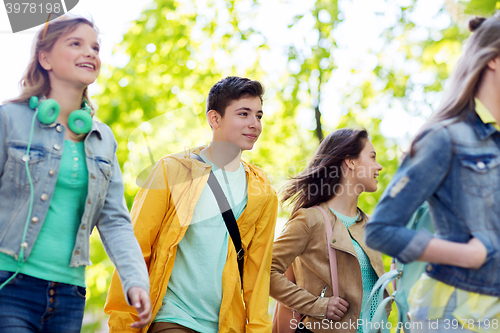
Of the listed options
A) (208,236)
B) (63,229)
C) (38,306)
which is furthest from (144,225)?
(38,306)

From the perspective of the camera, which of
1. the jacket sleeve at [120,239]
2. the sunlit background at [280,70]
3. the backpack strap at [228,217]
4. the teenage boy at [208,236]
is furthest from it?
the sunlit background at [280,70]

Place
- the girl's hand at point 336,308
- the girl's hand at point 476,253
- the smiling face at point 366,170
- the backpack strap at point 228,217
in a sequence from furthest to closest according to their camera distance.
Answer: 1. the smiling face at point 366,170
2. the girl's hand at point 336,308
3. the backpack strap at point 228,217
4. the girl's hand at point 476,253

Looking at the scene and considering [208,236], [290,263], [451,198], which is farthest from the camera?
[290,263]

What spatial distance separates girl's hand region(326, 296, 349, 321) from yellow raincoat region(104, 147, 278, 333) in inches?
16.9

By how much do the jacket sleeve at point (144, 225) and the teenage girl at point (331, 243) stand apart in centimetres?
101

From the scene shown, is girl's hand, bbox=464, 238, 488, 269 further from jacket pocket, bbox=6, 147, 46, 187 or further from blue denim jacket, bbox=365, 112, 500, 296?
jacket pocket, bbox=6, 147, 46, 187

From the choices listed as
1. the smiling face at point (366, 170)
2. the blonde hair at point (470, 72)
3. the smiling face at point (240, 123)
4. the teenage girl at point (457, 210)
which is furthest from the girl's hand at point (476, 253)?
the smiling face at point (366, 170)

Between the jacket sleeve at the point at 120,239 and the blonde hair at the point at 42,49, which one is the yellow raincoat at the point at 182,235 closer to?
the jacket sleeve at the point at 120,239

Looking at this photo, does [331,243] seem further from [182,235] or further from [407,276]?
[407,276]

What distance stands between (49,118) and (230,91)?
1584 millimetres

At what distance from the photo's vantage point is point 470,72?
6.00 ft

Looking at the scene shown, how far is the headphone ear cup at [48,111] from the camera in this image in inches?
76.4

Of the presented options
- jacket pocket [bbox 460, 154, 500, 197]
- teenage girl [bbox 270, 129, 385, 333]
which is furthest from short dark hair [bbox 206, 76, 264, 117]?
jacket pocket [bbox 460, 154, 500, 197]

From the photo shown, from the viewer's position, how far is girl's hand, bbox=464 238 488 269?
1623mm
